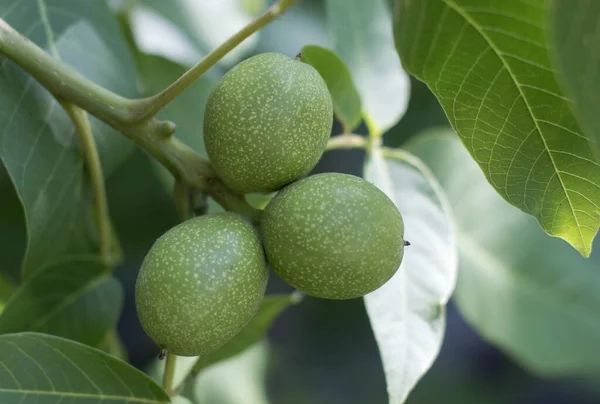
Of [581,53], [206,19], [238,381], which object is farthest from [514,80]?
[238,381]

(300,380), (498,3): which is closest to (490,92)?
(498,3)

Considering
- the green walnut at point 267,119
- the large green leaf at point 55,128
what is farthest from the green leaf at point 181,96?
the green walnut at point 267,119

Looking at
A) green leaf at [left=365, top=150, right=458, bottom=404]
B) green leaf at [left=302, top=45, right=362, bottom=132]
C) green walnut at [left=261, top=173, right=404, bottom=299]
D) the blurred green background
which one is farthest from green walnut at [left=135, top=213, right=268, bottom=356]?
the blurred green background

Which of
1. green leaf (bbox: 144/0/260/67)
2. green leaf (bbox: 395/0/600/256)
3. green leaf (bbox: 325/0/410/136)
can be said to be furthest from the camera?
green leaf (bbox: 144/0/260/67)

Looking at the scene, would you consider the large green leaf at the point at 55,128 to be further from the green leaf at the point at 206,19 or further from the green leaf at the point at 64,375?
the green leaf at the point at 206,19

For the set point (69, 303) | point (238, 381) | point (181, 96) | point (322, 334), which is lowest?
point (322, 334)

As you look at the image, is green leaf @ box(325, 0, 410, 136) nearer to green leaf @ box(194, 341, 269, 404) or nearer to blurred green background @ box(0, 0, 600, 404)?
blurred green background @ box(0, 0, 600, 404)

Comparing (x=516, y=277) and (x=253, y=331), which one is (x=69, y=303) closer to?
(x=253, y=331)

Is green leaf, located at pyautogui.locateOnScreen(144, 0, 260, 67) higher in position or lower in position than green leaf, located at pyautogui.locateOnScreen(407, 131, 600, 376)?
higher
